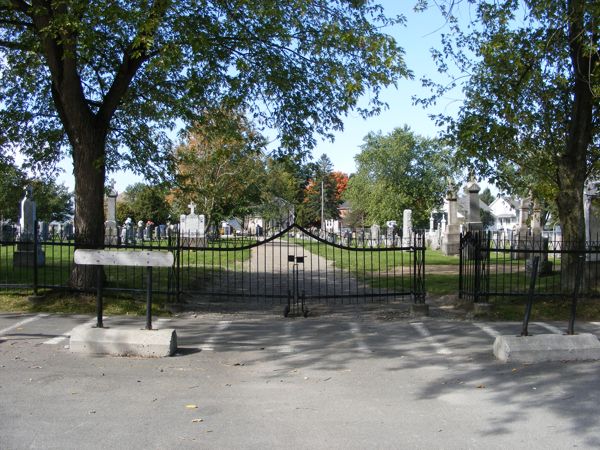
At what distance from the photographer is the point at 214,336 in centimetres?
926

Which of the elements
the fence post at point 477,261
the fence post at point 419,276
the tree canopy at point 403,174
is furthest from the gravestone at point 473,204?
the tree canopy at point 403,174

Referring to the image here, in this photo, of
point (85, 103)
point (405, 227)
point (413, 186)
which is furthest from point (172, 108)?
point (413, 186)

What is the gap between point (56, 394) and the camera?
6.05m

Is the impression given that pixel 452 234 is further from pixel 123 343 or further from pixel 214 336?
pixel 123 343

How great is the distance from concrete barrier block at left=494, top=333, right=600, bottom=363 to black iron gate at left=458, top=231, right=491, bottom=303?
10.6ft

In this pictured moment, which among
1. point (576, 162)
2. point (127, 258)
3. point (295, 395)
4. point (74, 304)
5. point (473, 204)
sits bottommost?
point (295, 395)

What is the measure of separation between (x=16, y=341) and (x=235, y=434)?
498 cm

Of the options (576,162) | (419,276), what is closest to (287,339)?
(419,276)

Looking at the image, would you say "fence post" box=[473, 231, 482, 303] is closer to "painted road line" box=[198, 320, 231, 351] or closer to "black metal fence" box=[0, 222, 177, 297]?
"painted road line" box=[198, 320, 231, 351]

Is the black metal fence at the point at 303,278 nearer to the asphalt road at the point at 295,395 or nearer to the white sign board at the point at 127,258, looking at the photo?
the asphalt road at the point at 295,395

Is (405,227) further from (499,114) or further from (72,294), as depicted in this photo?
(72,294)

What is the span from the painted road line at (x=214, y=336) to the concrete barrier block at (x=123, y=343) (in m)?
0.68

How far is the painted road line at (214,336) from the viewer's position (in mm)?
8469

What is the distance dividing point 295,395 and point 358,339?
10.0 ft
